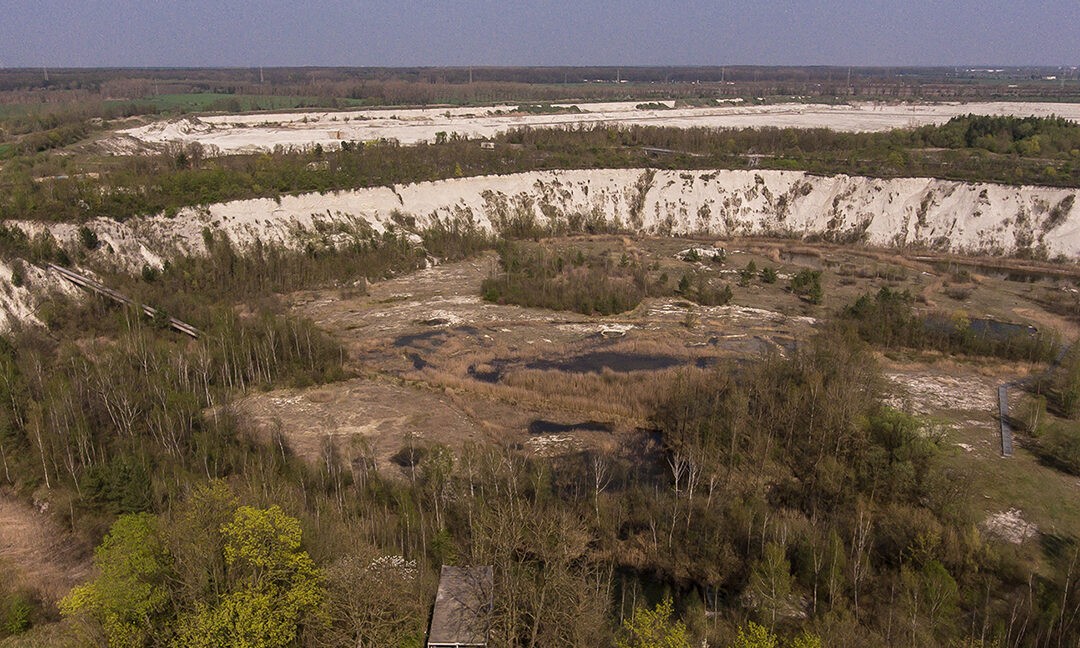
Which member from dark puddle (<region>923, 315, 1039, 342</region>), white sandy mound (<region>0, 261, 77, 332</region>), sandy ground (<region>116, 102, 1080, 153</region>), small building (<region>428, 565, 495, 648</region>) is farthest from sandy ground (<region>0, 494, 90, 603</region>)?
sandy ground (<region>116, 102, 1080, 153</region>)

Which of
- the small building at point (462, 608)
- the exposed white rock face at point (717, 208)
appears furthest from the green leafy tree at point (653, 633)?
the exposed white rock face at point (717, 208)

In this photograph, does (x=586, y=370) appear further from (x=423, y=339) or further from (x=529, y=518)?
(x=529, y=518)

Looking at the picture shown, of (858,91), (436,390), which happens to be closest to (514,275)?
(436,390)

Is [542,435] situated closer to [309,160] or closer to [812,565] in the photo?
[812,565]

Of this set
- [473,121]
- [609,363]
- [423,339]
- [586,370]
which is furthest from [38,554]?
[473,121]

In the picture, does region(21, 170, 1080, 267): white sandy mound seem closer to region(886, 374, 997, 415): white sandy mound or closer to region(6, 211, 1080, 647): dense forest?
region(6, 211, 1080, 647): dense forest

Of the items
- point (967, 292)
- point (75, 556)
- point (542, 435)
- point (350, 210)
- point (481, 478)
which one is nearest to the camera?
point (75, 556)

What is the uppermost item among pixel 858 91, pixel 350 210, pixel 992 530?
pixel 858 91

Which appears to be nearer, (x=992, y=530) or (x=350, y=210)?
A: (x=992, y=530)
